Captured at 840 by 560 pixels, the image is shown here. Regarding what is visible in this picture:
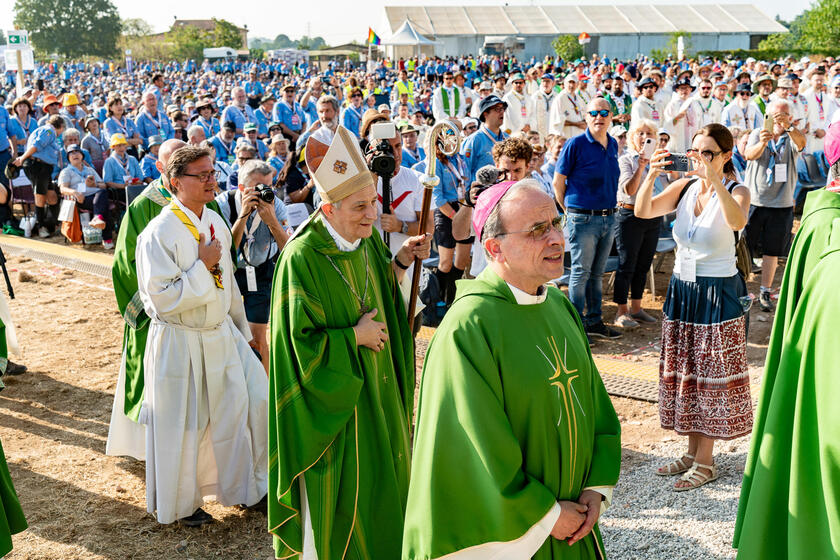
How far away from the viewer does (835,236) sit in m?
2.64

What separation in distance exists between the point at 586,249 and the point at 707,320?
2.90 meters

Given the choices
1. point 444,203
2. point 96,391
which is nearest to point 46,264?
point 96,391

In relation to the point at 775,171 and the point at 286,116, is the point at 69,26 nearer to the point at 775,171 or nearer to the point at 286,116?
the point at 286,116

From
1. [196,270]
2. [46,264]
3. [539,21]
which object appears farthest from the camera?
[539,21]

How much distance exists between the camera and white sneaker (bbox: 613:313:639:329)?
806 centimetres

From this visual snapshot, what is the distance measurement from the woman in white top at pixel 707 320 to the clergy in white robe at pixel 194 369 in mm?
2367

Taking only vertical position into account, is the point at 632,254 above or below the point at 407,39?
below

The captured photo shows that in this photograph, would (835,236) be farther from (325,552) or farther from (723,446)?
(723,446)

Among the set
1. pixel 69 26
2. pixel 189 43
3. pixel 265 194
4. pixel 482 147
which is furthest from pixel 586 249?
pixel 69 26

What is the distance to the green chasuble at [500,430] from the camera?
8.10ft

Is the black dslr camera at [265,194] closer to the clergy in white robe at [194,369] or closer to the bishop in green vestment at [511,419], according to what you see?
the clergy in white robe at [194,369]

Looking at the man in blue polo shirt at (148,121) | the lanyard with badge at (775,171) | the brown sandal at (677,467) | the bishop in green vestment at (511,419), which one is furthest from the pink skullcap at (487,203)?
the man in blue polo shirt at (148,121)

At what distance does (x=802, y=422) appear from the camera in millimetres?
2506

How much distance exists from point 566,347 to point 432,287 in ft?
13.8
